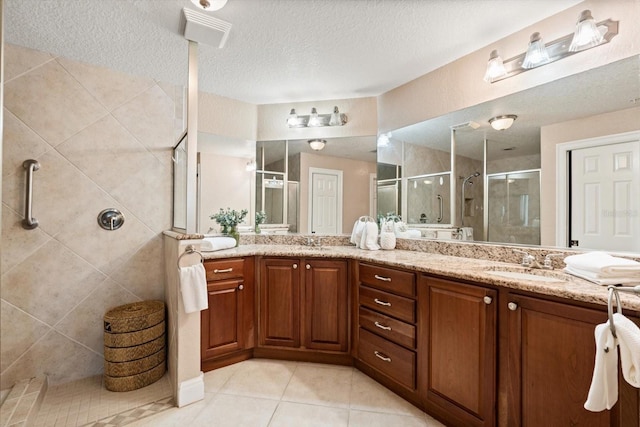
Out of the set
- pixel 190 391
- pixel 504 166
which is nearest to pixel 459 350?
pixel 504 166

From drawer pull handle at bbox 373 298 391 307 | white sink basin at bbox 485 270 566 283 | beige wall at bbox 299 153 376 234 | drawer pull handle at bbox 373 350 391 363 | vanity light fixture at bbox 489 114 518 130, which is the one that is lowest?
drawer pull handle at bbox 373 350 391 363

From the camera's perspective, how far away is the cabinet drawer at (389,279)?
1.78 meters

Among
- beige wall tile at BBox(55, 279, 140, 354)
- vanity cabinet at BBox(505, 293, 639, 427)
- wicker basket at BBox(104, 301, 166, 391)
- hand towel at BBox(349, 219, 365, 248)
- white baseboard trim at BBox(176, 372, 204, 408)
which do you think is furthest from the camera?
hand towel at BBox(349, 219, 365, 248)

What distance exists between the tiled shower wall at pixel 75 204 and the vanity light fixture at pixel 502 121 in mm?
2502

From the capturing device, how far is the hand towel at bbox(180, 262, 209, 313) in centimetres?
173

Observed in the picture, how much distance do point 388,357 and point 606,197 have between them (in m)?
1.54

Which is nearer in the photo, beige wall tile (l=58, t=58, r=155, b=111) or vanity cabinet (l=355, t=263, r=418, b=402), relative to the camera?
vanity cabinet (l=355, t=263, r=418, b=402)

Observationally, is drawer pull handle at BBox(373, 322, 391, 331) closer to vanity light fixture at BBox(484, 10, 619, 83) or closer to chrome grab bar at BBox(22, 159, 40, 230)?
vanity light fixture at BBox(484, 10, 619, 83)

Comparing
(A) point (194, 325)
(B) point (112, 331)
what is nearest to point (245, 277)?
(A) point (194, 325)

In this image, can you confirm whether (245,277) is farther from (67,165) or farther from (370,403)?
(67,165)

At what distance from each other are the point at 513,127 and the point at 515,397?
159 centimetres

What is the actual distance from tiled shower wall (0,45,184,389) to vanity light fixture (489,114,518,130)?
8.21 feet

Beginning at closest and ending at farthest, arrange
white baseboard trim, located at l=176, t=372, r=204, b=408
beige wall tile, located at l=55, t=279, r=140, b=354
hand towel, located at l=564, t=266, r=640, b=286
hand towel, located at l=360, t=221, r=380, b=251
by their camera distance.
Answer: hand towel, located at l=564, t=266, r=640, b=286 < white baseboard trim, located at l=176, t=372, r=204, b=408 < beige wall tile, located at l=55, t=279, r=140, b=354 < hand towel, located at l=360, t=221, r=380, b=251

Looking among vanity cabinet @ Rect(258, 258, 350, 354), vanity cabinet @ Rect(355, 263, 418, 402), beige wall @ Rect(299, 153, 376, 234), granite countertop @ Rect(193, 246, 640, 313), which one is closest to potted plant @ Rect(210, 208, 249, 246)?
granite countertop @ Rect(193, 246, 640, 313)
